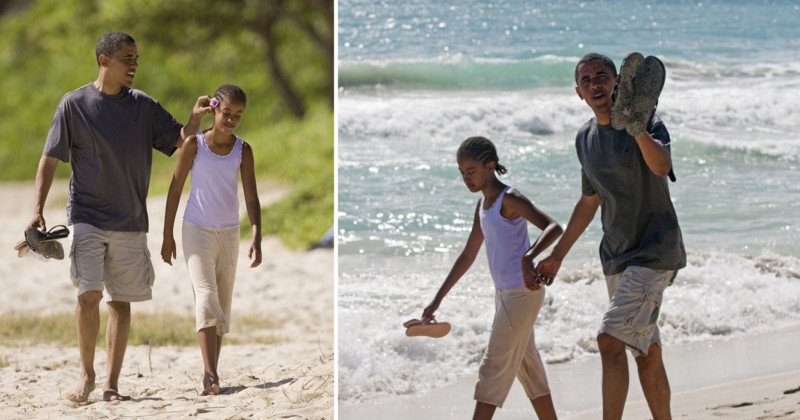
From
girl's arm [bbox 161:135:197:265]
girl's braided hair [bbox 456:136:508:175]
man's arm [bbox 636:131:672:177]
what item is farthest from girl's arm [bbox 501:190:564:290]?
girl's arm [bbox 161:135:197:265]

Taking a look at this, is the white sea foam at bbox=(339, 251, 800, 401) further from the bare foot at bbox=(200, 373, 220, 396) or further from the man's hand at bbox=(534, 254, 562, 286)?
the man's hand at bbox=(534, 254, 562, 286)

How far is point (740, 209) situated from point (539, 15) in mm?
1243

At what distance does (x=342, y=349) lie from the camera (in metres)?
5.00

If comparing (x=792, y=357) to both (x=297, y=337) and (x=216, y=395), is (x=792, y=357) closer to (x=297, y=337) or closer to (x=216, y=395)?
(x=216, y=395)

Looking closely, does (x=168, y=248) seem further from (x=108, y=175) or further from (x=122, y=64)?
(x=122, y=64)

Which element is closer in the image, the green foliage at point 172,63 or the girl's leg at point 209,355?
the girl's leg at point 209,355

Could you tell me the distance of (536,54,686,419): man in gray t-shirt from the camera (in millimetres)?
3900

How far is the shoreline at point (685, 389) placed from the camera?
4695 mm

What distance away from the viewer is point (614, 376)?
3.91 meters

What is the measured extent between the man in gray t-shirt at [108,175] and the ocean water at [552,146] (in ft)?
2.76

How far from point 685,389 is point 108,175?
7.83 ft

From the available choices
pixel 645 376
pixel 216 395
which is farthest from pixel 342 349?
pixel 645 376

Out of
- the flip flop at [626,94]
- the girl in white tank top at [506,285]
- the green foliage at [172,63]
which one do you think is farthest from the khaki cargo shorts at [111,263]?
the green foliage at [172,63]

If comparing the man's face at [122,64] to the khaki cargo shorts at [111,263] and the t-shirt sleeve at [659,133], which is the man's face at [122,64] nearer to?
the khaki cargo shorts at [111,263]
